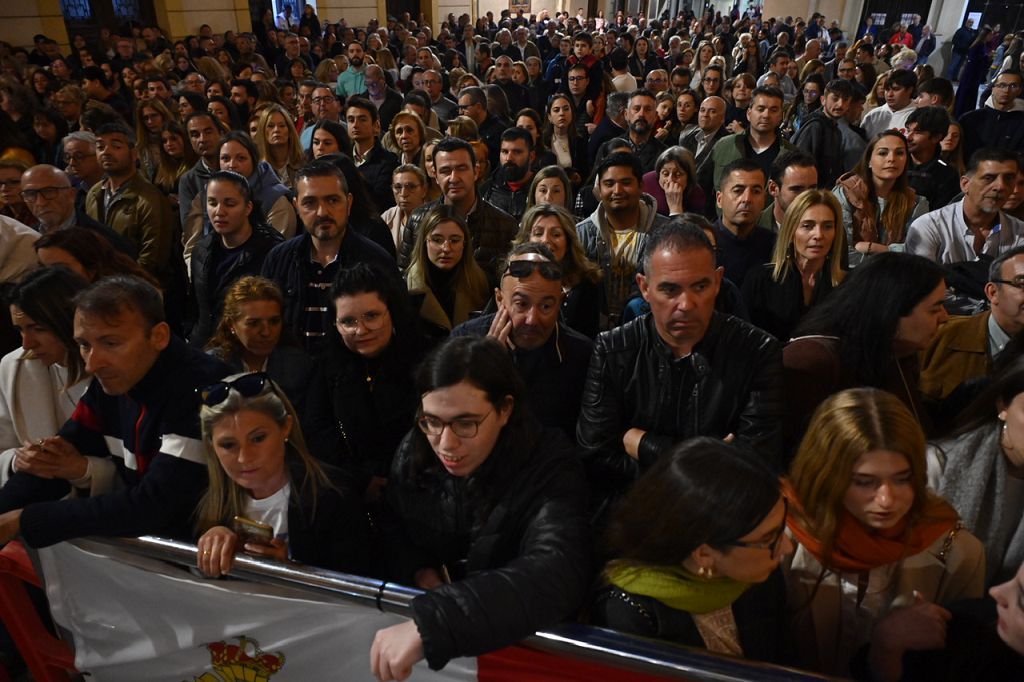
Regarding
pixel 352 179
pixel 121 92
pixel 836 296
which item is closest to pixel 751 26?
pixel 121 92

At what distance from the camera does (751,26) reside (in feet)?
56.8

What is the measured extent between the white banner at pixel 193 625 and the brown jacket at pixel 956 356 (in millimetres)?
2434

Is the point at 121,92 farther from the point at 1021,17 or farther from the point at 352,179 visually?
the point at 1021,17

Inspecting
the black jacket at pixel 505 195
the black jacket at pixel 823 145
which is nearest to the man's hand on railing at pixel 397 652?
the black jacket at pixel 505 195

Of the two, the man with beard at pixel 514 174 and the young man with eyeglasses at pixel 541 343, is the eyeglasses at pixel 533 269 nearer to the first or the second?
the young man with eyeglasses at pixel 541 343

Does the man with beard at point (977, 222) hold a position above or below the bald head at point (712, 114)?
below

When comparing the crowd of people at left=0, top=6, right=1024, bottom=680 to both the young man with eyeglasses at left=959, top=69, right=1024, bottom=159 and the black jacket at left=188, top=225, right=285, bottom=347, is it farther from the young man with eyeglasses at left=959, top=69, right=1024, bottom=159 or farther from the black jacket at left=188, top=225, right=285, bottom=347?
the young man with eyeglasses at left=959, top=69, right=1024, bottom=159

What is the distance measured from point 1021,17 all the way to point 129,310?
82.0 ft

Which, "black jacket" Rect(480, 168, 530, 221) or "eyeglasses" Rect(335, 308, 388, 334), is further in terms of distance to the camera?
"black jacket" Rect(480, 168, 530, 221)

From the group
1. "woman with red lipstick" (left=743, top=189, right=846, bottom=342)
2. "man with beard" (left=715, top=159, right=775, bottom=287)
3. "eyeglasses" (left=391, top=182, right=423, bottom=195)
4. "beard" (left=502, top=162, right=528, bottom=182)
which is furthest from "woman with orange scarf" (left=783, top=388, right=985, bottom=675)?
"beard" (left=502, top=162, right=528, bottom=182)

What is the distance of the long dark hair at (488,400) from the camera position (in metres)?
2.05

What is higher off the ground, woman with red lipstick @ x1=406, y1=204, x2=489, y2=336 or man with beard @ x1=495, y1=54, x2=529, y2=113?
man with beard @ x1=495, y1=54, x2=529, y2=113

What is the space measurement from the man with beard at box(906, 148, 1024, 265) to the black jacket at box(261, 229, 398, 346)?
329cm

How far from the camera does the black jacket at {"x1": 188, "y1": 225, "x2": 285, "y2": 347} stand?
13.0 ft
